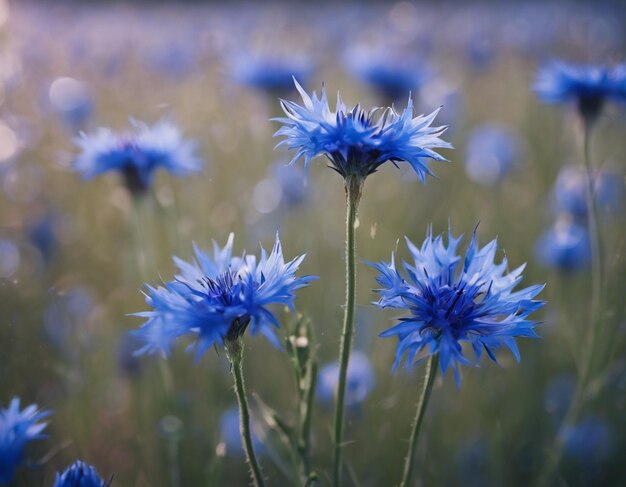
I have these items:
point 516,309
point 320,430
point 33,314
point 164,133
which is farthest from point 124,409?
point 516,309

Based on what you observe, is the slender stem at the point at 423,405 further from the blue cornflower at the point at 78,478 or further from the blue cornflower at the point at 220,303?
the blue cornflower at the point at 78,478

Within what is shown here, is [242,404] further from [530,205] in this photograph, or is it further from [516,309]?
[530,205]

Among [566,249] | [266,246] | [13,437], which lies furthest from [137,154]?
[566,249]

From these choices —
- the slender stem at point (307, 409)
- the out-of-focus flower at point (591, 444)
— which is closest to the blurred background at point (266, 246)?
the out-of-focus flower at point (591, 444)

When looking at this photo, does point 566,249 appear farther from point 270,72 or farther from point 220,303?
point 220,303

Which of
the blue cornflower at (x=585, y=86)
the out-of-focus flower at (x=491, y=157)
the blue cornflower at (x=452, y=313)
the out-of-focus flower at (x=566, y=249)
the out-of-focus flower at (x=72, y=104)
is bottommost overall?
the blue cornflower at (x=452, y=313)

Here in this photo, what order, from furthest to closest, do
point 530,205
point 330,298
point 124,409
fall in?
1. point 530,205
2. point 330,298
3. point 124,409

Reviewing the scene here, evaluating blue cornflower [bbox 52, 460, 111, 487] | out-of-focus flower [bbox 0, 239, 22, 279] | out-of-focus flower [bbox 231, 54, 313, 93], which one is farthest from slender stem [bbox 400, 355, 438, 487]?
out-of-focus flower [bbox 231, 54, 313, 93]
